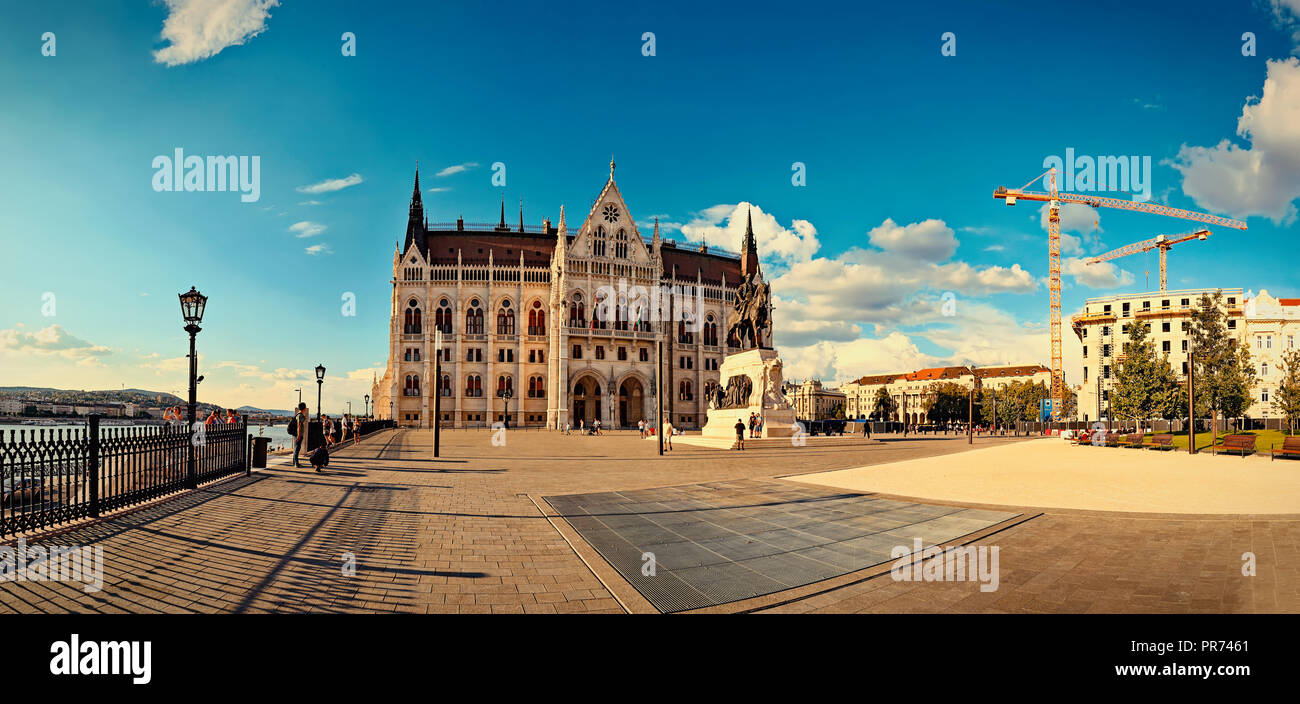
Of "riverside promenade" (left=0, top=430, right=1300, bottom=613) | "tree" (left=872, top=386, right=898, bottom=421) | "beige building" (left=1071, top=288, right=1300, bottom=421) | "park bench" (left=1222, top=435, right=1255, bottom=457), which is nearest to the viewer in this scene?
"riverside promenade" (left=0, top=430, right=1300, bottom=613)

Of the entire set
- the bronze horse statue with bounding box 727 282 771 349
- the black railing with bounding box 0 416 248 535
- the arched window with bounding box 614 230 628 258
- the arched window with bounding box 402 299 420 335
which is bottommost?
the black railing with bounding box 0 416 248 535

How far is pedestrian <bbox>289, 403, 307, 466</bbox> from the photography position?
17328mm

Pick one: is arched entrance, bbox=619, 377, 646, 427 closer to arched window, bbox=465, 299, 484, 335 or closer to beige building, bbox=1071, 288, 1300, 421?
arched window, bbox=465, 299, 484, 335

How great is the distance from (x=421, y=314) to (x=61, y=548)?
60324 mm

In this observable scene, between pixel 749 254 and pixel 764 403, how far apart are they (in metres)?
58.6

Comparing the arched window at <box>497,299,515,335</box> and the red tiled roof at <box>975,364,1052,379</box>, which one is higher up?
the arched window at <box>497,299,515,335</box>

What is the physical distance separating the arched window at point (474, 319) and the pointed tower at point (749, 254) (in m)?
39.4

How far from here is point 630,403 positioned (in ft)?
228

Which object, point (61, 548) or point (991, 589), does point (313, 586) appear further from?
point (991, 589)

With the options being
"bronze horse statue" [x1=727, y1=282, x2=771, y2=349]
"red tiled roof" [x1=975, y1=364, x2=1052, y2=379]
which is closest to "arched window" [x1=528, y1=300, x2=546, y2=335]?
"bronze horse statue" [x1=727, y1=282, x2=771, y2=349]

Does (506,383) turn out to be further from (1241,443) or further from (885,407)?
(885,407)

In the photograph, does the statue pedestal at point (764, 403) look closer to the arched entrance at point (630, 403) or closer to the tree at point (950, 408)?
the arched entrance at point (630, 403)

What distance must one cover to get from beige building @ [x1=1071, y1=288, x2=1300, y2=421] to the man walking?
260 feet
